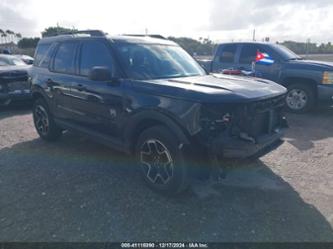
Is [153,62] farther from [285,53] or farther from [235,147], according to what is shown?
[285,53]

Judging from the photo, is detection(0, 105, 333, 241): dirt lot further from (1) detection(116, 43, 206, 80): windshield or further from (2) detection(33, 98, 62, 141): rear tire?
(1) detection(116, 43, 206, 80): windshield

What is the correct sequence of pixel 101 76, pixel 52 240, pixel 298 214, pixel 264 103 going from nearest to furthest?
pixel 52 240 < pixel 298 214 < pixel 264 103 < pixel 101 76

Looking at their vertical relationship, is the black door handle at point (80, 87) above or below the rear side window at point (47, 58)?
below

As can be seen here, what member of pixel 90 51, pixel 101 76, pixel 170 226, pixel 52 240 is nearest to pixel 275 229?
pixel 170 226

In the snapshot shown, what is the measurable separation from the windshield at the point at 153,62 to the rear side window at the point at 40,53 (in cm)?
222

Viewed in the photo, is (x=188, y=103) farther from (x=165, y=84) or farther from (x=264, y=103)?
(x=264, y=103)

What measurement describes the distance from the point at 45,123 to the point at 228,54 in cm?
581

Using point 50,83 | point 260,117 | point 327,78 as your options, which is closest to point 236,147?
point 260,117

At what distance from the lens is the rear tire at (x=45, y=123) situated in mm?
5609

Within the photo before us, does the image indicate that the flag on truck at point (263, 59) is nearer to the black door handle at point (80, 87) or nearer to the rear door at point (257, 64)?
the rear door at point (257, 64)

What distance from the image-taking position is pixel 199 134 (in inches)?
123

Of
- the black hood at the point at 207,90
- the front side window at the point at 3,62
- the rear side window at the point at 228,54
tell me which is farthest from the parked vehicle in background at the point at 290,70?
the front side window at the point at 3,62

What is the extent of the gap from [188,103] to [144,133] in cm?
81

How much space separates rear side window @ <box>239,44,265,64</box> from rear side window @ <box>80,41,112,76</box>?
5.47 meters
